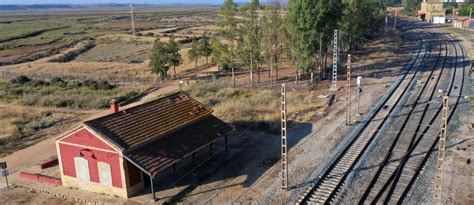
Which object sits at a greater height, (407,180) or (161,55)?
(161,55)

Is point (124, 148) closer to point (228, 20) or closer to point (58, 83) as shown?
point (228, 20)

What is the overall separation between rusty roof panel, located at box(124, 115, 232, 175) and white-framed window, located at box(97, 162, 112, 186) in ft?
4.89

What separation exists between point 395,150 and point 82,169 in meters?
17.1

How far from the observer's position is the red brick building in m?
20.1

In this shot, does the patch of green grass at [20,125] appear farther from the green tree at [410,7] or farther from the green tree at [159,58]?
the green tree at [410,7]

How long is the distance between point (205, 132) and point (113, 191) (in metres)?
6.16

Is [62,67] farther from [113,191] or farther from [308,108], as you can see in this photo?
[113,191]

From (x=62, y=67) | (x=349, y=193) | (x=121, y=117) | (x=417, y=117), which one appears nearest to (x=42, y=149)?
(x=121, y=117)

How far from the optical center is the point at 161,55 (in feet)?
172

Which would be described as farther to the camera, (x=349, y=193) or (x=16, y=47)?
(x=16, y=47)

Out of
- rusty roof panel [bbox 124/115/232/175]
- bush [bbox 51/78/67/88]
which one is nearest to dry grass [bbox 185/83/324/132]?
rusty roof panel [bbox 124/115/232/175]

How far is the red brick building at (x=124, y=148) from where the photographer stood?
66.1 feet

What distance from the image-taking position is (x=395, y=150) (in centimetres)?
2438

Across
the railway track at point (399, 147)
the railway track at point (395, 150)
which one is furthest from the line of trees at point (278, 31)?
the railway track at point (399, 147)
